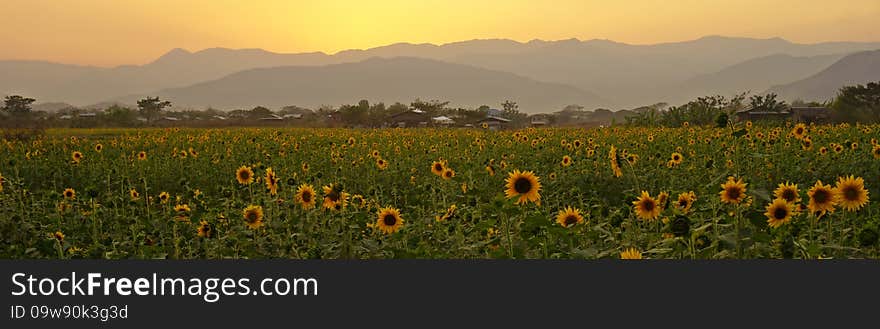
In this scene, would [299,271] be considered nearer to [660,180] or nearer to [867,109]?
[660,180]

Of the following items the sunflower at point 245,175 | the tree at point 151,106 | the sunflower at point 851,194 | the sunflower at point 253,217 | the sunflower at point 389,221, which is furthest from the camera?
the tree at point 151,106

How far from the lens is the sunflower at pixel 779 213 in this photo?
3.89 metres

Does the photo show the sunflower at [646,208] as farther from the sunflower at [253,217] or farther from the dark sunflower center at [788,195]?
the sunflower at [253,217]

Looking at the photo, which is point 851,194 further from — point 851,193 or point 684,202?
point 684,202

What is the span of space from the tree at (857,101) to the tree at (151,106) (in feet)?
228

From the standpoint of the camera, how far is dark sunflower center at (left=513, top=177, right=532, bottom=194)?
463 cm

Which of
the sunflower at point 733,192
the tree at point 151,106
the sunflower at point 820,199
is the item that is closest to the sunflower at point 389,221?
the sunflower at point 733,192

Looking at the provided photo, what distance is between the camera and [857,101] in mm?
40562

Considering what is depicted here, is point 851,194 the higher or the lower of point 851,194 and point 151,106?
the higher

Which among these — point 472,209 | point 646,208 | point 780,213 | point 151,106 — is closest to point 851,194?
point 780,213

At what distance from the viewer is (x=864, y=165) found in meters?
10.3

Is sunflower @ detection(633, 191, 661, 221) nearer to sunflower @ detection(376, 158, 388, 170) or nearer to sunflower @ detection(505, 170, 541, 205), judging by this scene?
sunflower @ detection(505, 170, 541, 205)

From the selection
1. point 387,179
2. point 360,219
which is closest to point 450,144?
point 387,179

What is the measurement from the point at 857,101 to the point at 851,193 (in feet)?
136
